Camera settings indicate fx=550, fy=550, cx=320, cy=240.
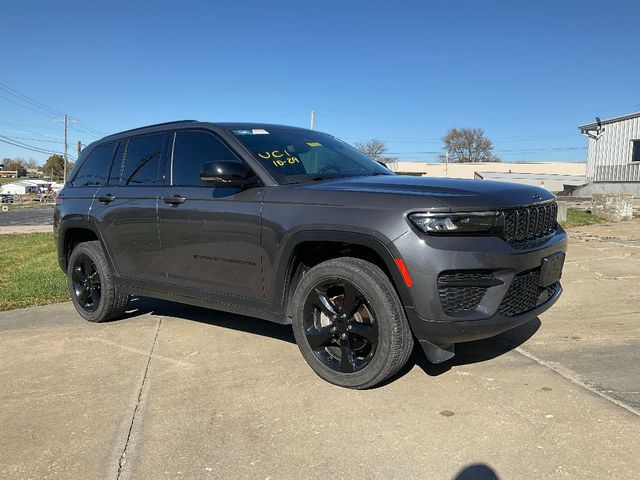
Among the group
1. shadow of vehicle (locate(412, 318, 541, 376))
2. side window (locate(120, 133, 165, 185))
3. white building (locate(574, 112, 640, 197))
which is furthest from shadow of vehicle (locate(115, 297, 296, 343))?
white building (locate(574, 112, 640, 197))

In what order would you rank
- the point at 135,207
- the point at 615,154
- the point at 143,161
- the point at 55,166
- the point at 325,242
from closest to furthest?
the point at 325,242, the point at 135,207, the point at 143,161, the point at 615,154, the point at 55,166

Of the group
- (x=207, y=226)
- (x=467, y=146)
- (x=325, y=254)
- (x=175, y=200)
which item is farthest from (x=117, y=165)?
(x=467, y=146)

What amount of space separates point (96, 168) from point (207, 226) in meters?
2.13

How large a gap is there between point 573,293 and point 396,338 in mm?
3564

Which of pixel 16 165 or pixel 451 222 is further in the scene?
pixel 16 165

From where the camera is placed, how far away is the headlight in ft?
10.2

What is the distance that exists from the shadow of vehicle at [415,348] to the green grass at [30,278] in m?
1.30

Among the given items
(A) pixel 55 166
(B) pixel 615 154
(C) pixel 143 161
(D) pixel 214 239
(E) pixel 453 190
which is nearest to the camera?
(E) pixel 453 190

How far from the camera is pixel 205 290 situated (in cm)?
429

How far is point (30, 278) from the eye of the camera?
8148mm

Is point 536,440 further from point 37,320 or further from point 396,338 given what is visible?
point 37,320

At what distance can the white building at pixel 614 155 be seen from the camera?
97.9 ft

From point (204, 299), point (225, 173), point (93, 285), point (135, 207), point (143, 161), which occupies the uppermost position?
point (143, 161)

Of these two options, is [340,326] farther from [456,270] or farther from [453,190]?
[453,190]
